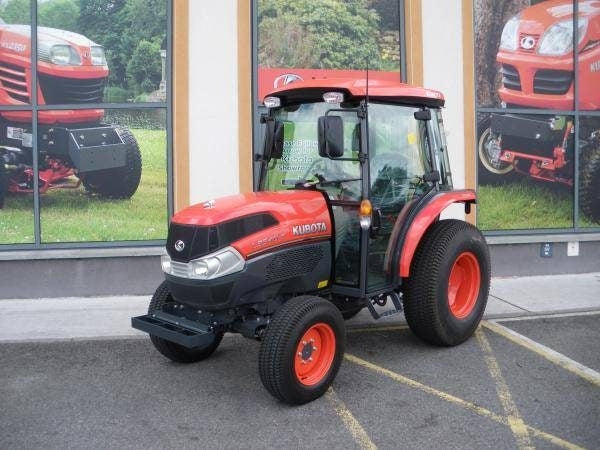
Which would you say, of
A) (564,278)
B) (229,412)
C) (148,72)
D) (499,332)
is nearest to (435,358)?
(499,332)

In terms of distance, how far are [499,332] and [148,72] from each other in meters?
5.37

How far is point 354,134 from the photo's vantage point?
5.09 metres

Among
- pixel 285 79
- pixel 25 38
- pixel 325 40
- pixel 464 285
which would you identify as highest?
pixel 325 40

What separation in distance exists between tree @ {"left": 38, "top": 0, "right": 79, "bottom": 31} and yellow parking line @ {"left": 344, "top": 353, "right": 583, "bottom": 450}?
5.60m

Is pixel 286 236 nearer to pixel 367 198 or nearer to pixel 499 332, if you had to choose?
pixel 367 198

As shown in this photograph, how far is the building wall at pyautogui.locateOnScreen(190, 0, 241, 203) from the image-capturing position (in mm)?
8250

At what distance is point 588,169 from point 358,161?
5.69 meters

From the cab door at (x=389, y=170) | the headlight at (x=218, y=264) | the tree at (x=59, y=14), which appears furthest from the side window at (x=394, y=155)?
the tree at (x=59, y=14)

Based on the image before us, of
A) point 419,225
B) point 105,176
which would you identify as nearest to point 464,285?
point 419,225

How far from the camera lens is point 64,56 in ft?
26.8

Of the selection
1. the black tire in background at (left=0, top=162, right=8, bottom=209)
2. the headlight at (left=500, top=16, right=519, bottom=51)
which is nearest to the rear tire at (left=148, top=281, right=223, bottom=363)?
the black tire in background at (left=0, top=162, right=8, bottom=209)

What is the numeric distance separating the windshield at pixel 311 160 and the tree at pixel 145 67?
11.2 feet

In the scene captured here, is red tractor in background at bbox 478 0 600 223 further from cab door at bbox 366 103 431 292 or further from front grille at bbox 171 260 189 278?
front grille at bbox 171 260 189 278

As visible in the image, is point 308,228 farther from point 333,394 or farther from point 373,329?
point 373,329
